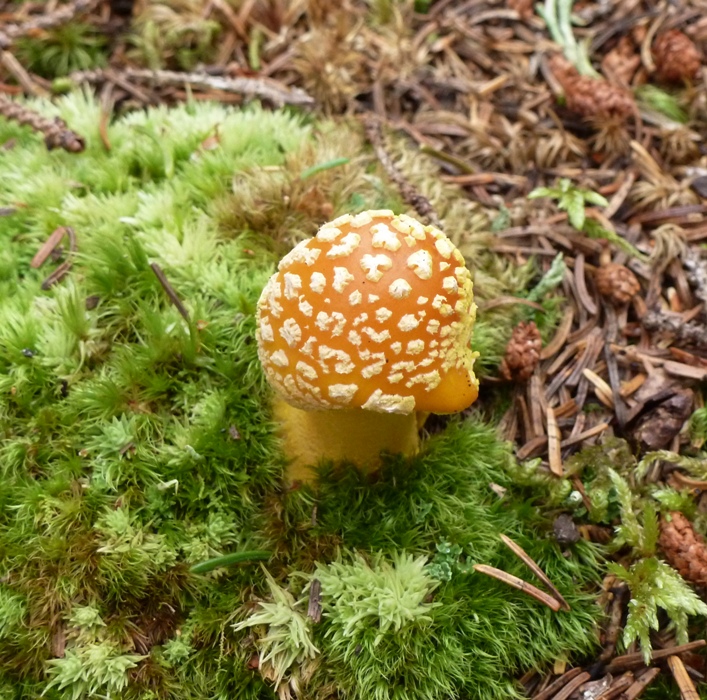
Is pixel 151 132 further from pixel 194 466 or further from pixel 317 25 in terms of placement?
pixel 194 466

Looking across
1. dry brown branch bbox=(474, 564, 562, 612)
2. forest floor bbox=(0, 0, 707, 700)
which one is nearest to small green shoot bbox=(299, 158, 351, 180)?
forest floor bbox=(0, 0, 707, 700)

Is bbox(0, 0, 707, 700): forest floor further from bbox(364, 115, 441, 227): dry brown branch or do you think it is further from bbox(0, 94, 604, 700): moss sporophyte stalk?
bbox(0, 94, 604, 700): moss sporophyte stalk

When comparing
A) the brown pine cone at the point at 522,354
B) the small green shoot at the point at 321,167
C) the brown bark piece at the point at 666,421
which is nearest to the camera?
the brown bark piece at the point at 666,421

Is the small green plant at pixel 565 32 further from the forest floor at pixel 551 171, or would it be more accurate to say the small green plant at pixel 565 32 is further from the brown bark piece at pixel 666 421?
the brown bark piece at pixel 666 421

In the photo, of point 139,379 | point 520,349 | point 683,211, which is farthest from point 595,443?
point 139,379

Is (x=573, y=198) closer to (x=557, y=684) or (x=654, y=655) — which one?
(x=654, y=655)

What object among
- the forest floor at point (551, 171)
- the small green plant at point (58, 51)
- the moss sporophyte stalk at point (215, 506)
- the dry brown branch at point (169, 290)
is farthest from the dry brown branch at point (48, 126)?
the dry brown branch at point (169, 290)
